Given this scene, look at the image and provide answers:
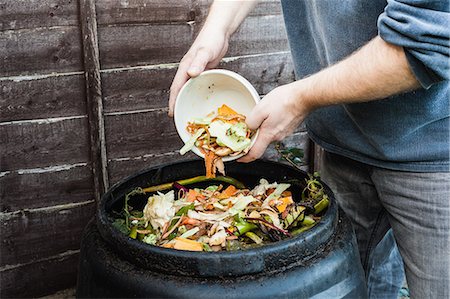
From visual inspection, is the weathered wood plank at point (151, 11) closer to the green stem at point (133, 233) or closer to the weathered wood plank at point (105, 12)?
the weathered wood plank at point (105, 12)

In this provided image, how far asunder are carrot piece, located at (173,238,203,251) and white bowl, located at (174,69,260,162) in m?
0.34

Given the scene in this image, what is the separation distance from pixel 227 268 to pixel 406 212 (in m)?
0.80

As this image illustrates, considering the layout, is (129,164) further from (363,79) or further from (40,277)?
(363,79)

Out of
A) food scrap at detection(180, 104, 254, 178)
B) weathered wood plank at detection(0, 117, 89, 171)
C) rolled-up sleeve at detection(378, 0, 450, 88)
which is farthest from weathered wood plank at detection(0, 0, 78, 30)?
rolled-up sleeve at detection(378, 0, 450, 88)

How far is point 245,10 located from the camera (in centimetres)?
224

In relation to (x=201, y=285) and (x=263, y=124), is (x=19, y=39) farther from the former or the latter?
(x=201, y=285)

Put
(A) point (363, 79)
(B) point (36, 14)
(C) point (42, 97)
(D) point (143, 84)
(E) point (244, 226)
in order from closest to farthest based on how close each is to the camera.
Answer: (A) point (363, 79) < (E) point (244, 226) < (B) point (36, 14) < (C) point (42, 97) < (D) point (143, 84)

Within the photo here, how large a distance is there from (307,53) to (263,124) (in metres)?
0.53

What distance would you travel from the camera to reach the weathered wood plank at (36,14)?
8.07 feet

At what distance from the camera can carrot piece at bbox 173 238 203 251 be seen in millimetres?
1627

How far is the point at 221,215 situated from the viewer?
5.83 ft

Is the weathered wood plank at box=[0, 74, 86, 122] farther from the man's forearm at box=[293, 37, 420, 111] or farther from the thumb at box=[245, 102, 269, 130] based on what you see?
the man's forearm at box=[293, 37, 420, 111]

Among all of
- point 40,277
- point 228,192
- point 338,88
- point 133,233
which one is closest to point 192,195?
point 228,192

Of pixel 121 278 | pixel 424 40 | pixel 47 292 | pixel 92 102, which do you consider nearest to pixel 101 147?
pixel 92 102
